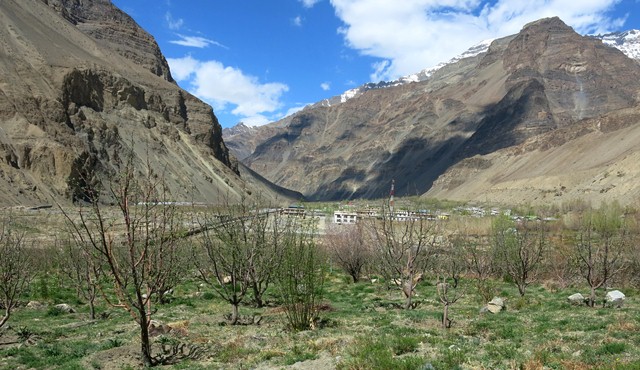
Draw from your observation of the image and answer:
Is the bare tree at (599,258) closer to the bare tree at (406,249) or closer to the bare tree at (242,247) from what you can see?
the bare tree at (406,249)

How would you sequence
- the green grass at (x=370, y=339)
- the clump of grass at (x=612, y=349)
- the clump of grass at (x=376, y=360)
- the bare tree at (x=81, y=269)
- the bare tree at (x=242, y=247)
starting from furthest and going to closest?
1. the bare tree at (x=81, y=269)
2. the bare tree at (x=242, y=247)
3. the clump of grass at (x=612, y=349)
4. the green grass at (x=370, y=339)
5. the clump of grass at (x=376, y=360)

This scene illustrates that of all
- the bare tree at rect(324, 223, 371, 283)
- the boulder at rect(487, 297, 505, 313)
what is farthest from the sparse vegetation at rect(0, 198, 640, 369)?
the bare tree at rect(324, 223, 371, 283)

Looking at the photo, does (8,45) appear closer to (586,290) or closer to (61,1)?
(61,1)

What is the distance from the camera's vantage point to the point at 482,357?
10.4 m

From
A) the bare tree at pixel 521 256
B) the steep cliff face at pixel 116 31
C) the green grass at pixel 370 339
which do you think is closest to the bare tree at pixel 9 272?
the green grass at pixel 370 339

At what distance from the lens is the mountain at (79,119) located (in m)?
83.1

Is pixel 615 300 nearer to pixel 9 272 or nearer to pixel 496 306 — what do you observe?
pixel 496 306

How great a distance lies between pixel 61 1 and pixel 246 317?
190732 millimetres

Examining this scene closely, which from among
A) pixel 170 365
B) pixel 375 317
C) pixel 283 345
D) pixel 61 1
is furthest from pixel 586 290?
pixel 61 1

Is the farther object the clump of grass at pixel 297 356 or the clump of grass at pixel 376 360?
the clump of grass at pixel 297 356

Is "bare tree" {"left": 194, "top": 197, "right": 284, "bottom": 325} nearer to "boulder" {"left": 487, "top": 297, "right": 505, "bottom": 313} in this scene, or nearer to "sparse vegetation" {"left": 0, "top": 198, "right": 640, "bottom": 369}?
"sparse vegetation" {"left": 0, "top": 198, "right": 640, "bottom": 369}

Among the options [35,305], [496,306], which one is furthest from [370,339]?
[35,305]

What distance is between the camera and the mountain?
8312 centimetres

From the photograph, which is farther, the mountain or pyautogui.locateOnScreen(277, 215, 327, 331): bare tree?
the mountain
